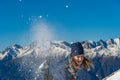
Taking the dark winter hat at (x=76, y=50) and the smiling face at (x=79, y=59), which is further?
the dark winter hat at (x=76, y=50)

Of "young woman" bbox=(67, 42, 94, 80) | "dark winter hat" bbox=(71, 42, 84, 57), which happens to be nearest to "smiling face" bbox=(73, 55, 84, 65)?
"young woman" bbox=(67, 42, 94, 80)

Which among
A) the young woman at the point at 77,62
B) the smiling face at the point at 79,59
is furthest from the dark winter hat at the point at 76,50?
the smiling face at the point at 79,59

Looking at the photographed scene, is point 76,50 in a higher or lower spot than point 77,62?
higher

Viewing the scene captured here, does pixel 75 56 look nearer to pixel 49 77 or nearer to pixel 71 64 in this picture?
pixel 71 64

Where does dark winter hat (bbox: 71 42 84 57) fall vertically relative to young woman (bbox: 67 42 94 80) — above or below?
above

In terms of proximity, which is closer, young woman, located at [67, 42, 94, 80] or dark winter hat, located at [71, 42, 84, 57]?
young woman, located at [67, 42, 94, 80]

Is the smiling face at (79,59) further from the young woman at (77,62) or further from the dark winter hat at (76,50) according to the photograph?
the dark winter hat at (76,50)

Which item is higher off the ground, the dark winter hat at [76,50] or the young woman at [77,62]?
the dark winter hat at [76,50]

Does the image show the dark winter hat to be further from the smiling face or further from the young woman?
the smiling face

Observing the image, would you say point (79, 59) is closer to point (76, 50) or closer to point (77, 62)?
point (77, 62)

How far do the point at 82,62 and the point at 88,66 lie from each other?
258mm

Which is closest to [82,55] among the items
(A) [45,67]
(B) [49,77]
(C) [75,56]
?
(C) [75,56]

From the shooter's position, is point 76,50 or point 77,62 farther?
point 76,50

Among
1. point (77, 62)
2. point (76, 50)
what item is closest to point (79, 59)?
point (77, 62)
